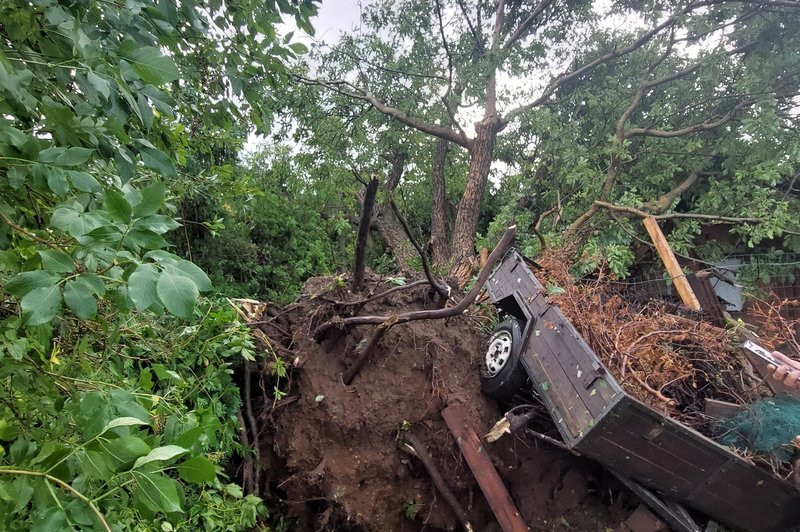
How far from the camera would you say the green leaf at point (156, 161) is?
114 cm

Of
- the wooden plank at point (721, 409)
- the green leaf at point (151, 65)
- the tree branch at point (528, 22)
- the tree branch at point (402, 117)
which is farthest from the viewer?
the tree branch at point (402, 117)

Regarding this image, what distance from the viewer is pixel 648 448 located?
2951 mm

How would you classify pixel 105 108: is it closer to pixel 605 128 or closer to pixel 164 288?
pixel 164 288

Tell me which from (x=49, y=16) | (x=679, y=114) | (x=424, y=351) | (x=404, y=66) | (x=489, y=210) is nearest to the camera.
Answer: (x=49, y=16)

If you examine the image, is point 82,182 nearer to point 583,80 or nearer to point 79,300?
point 79,300

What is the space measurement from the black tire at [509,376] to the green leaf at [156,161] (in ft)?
11.2

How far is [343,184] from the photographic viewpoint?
34.0 feet

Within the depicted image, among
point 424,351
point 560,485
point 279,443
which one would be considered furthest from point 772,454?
point 279,443

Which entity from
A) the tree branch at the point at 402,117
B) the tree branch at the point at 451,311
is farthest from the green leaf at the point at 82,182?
the tree branch at the point at 402,117

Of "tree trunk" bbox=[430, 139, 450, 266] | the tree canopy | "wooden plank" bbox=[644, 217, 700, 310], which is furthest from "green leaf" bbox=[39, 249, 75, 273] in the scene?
"tree trunk" bbox=[430, 139, 450, 266]

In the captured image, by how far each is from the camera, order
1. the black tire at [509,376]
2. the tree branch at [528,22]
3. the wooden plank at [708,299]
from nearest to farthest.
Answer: the black tire at [509,376] < the wooden plank at [708,299] < the tree branch at [528,22]

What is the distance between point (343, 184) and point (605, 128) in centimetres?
539

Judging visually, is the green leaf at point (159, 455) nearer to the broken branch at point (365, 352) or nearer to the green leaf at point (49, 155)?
the green leaf at point (49, 155)

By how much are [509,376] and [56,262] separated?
147 inches
